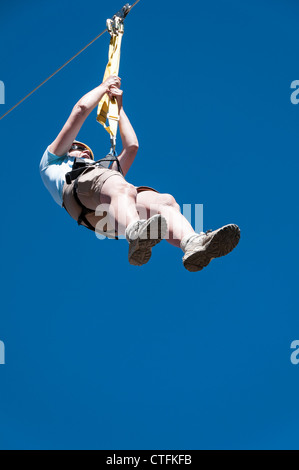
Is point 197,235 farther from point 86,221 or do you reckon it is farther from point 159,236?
point 86,221

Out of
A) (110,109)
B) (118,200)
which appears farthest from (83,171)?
(110,109)

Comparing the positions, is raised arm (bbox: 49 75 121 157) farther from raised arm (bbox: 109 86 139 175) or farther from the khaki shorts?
raised arm (bbox: 109 86 139 175)

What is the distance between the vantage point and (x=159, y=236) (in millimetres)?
4562

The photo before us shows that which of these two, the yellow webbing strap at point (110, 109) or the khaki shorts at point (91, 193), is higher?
the yellow webbing strap at point (110, 109)

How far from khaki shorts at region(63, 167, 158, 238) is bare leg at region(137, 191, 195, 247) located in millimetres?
138

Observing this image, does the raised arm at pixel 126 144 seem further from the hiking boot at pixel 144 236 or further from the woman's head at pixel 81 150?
the hiking boot at pixel 144 236

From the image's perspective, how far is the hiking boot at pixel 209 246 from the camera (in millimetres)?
4656

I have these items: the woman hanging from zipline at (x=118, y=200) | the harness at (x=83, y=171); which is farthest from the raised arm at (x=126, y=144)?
the harness at (x=83, y=171)

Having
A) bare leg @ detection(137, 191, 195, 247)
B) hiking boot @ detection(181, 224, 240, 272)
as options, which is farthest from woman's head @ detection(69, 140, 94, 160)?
hiking boot @ detection(181, 224, 240, 272)

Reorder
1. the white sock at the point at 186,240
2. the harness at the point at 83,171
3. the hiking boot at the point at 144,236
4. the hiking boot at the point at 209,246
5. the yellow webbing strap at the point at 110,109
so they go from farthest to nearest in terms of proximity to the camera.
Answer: the yellow webbing strap at the point at 110,109
the harness at the point at 83,171
the white sock at the point at 186,240
the hiking boot at the point at 209,246
the hiking boot at the point at 144,236

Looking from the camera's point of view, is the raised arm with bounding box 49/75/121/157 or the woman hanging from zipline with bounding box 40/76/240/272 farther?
the raised arm with bounding box 49/75/121/157

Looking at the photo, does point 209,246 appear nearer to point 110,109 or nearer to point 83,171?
point 83,171

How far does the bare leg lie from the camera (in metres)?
5.01
